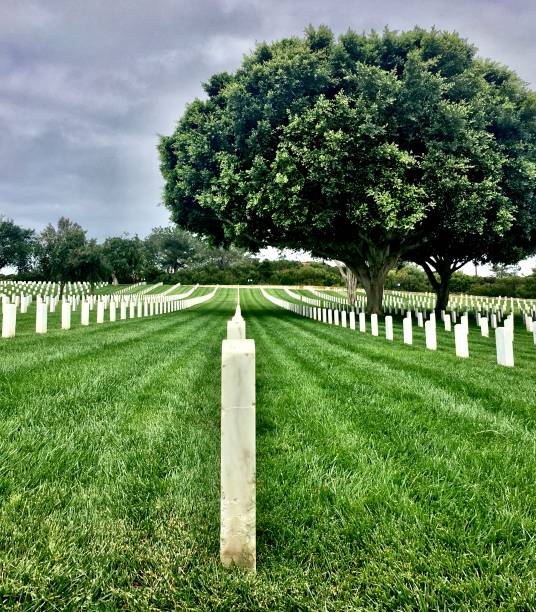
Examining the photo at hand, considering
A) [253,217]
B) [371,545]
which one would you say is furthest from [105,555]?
[253,217]

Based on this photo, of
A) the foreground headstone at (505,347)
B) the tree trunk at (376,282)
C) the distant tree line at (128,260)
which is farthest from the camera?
the distant tree line at (128,260)

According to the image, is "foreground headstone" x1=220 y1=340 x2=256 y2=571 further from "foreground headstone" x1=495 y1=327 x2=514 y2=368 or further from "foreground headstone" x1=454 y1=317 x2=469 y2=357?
"foreground headstone" x1=454 y1=317 x2=469 y2=357

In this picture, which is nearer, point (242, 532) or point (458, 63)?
point (242, 532)

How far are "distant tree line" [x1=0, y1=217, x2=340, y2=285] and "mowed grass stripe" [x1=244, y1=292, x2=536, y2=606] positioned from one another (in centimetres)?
2315

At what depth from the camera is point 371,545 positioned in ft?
6.19

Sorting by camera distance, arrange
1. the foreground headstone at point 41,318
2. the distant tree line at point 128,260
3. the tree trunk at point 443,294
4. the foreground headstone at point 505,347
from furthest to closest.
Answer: the distant tree line at point 128,260, the tree trunk at point 443,294, the foreground headstone at point 41,318, the foreground headstone at point 505,347

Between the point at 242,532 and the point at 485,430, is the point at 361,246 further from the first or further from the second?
the point at 242,532

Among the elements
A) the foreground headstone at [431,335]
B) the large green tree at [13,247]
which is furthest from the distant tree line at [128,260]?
the foreground headstone at [431,335]

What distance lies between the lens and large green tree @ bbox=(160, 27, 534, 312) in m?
16.6

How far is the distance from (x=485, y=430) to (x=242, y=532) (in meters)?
2.59

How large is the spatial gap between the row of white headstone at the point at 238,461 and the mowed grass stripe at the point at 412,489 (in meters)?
0.33

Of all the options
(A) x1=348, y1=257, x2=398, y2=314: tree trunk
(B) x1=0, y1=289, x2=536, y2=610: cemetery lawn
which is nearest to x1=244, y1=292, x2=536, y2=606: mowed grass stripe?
(B) x1=0, y1=289, x2=536, y2=610: cemetery lawn

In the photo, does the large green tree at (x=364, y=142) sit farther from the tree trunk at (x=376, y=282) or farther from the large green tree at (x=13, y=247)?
the large green tree at (x=13, y=247)

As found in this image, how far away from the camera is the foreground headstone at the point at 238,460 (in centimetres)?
178
